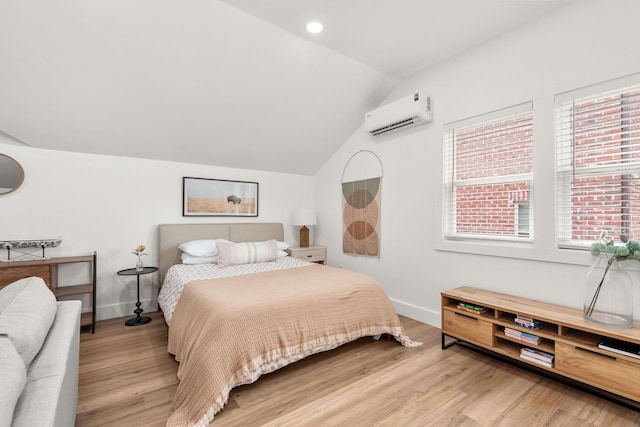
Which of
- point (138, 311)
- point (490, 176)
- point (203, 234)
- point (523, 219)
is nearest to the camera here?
point (523, 219)

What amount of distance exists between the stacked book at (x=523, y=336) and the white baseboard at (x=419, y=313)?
884 mm

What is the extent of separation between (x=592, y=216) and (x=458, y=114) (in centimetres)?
141

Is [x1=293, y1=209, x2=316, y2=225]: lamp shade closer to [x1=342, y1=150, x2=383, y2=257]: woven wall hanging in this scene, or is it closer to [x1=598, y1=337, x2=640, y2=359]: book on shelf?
[x1=342, y1=150, x2=383, y2=257]: woven wall hanging

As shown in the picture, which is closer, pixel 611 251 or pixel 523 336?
pixel 611 251

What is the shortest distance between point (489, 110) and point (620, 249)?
148cm

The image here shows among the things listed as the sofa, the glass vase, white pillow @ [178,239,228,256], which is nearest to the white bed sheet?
white pillow @ [178,239,228,256]

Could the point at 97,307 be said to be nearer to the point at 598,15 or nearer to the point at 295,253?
the point at 295,253

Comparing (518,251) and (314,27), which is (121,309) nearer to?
(314,27)

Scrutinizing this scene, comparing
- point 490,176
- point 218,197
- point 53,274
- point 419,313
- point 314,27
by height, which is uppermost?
point 314,27

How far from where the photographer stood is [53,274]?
9.79 ft

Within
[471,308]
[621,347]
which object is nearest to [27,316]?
[471,308]

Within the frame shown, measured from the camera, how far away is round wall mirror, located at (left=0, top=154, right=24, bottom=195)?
2904 millimetres

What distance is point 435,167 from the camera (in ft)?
10.3

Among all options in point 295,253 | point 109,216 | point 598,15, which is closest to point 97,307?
point 109,216
